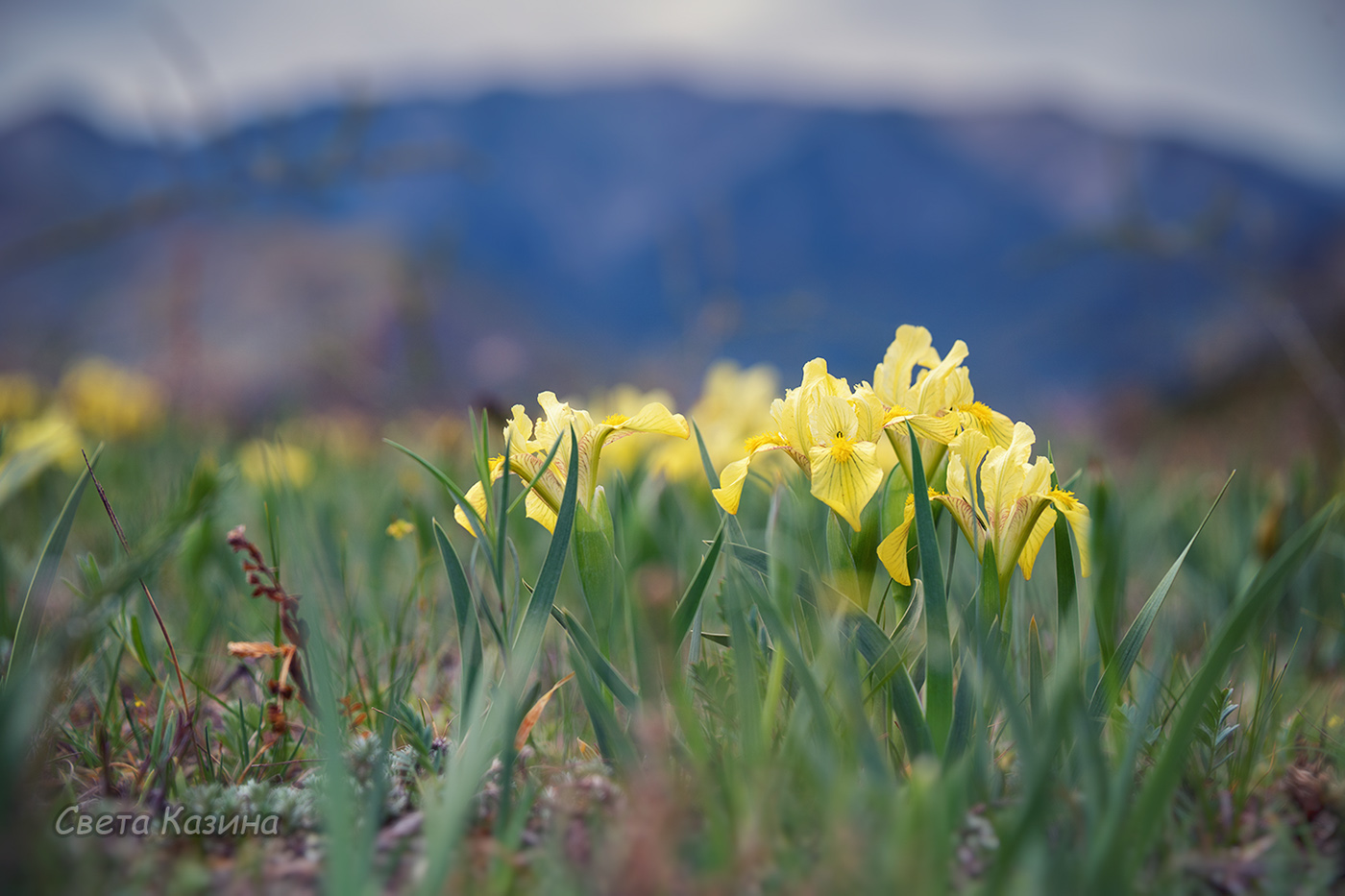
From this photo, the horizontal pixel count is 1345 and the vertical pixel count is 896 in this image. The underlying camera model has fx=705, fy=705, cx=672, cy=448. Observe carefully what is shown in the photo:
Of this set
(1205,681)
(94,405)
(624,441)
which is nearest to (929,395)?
(1205,681)

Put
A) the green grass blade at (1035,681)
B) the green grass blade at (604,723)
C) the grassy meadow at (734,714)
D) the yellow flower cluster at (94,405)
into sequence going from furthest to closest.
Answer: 1. the yellow flower cluster at (94,405)
2. the green grass blade at (1035,681)
3. the green grass blade at (604,723)
4. the grassy meadow at (734,714)

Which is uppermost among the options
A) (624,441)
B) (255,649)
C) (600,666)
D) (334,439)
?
(334,439)

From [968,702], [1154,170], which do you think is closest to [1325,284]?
[1154,170]

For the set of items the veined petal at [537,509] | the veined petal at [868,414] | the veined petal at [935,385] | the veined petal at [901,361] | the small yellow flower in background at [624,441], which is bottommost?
the veined petal at [537,509]

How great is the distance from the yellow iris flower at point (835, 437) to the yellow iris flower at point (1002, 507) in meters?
0.06

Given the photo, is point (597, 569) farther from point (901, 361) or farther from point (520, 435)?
point (901, 361)

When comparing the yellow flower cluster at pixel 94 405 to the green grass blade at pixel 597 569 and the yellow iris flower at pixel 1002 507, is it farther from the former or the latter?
the yellow iris flower at pixel 1002 507

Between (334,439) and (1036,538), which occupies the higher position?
(334,439)

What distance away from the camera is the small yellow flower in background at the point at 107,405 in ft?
16.7

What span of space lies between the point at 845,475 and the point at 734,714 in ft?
1.46

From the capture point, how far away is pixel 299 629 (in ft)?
4.56

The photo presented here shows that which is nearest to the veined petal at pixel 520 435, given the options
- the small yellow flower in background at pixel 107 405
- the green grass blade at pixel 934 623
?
the green grass blade at pixel 934 623

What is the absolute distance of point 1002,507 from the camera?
123cm

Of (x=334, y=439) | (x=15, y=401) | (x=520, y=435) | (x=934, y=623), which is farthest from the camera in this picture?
(x=334, y=439)
